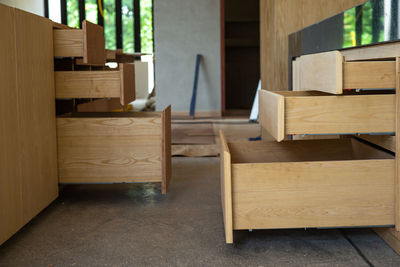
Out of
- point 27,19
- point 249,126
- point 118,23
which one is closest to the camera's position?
point 27,19

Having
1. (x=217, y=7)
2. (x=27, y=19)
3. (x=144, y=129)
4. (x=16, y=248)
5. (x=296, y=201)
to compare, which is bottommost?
(x=16, y=248)

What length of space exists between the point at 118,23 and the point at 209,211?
6541 mm

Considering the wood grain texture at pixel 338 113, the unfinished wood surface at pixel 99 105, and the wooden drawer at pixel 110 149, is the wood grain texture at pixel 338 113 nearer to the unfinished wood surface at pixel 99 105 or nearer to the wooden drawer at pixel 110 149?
the wooden drawer at pixel 110 149

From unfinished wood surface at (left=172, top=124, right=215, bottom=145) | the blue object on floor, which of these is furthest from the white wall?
unfinished wood surface at (left=172, top=124, right=215, bottom=145)

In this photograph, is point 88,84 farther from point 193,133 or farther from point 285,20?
point 193,133

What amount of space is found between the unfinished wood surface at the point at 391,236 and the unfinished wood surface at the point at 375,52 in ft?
1.96

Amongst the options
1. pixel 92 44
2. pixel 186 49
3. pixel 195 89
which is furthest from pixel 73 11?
pixel 92 44

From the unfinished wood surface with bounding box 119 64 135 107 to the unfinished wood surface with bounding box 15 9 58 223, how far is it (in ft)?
1.04

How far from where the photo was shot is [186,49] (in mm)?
6422

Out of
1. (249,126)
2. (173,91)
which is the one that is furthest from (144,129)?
(173,91)

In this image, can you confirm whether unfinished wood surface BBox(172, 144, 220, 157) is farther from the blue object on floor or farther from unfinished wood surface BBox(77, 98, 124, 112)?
the blue object on floor

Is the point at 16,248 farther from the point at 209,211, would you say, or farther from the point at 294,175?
the point at 294,175

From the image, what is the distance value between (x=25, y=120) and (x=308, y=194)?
3.59 feet

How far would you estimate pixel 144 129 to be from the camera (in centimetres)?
224
